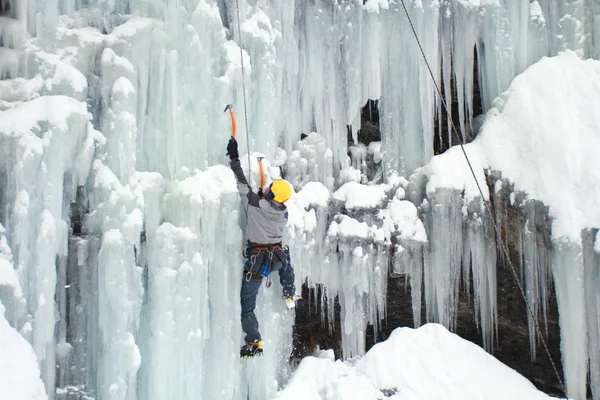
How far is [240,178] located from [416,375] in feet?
9.73

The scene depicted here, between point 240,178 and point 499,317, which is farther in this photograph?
point 499,317

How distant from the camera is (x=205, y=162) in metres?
4.88

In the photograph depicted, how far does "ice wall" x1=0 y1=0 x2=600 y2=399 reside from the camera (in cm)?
396

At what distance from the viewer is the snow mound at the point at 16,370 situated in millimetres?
2807

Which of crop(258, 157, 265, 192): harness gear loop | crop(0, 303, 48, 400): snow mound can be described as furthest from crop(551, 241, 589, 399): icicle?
crop(0, 303, 48, 400): snow mound

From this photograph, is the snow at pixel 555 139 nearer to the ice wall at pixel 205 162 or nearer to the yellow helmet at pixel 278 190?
the ice wall at pixel 205 162

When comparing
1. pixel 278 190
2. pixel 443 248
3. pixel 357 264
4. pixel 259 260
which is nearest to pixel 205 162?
pixel 278 190

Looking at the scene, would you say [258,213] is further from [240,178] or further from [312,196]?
[312,196]

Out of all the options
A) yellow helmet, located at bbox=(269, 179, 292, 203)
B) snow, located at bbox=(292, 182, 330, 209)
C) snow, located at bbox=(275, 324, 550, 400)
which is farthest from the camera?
A: snow, located at bbox=(292, 182, 330, 209)

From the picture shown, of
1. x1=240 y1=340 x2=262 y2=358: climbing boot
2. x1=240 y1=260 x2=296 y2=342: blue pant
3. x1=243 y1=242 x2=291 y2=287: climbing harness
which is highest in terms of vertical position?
x1=243 y1=242 x2=291 y2=287: climbing harness

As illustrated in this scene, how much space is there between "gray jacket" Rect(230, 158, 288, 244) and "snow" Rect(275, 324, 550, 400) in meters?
1.74

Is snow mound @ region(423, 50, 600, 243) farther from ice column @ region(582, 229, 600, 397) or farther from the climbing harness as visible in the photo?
the climbing harness

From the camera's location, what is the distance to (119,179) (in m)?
4.26

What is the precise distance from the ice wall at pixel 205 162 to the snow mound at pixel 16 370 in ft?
2.08
